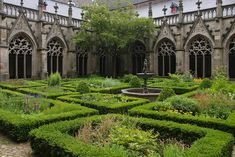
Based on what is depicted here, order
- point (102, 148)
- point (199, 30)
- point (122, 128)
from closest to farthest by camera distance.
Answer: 1. point (102, 148)
2. point (122, 128)
3. point (199, 30)

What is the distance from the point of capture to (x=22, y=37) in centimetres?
1948

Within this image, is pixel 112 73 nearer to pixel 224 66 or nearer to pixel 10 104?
pixel 224 66

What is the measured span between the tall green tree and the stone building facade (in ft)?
5.58

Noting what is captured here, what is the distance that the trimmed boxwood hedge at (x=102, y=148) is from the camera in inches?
175

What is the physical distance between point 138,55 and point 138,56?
3.5 inches

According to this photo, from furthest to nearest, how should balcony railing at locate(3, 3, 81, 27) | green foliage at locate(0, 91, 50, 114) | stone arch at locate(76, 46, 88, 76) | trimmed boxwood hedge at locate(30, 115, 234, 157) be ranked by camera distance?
stone arch at locate(76, 46, 88, 76), balcony railing at locate(3, 3, 81, 27), green foliage at locate(0, 91, 50, 114), trimmed boxwood hedge at locate(30, 115, 234, 157)

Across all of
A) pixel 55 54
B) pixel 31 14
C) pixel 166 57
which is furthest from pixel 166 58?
pixel 31 14

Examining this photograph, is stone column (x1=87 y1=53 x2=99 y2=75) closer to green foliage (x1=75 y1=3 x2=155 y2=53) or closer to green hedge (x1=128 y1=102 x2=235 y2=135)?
green foliage (x1=75 y1=3 x2=155 y2=53)

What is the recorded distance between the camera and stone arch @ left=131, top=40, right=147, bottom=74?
24.1 meters

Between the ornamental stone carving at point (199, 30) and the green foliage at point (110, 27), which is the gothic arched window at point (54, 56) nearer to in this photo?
the green foliage at point (110, 27)

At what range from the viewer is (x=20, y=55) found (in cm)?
1952

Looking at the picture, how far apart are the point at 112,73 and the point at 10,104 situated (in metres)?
16.4

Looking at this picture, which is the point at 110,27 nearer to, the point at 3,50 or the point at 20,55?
the point at 20,55

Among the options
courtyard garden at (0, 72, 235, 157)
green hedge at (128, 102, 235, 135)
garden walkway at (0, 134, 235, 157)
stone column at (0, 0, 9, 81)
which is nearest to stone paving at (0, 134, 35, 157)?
garden walkway at (0, 134, 235, 157)
